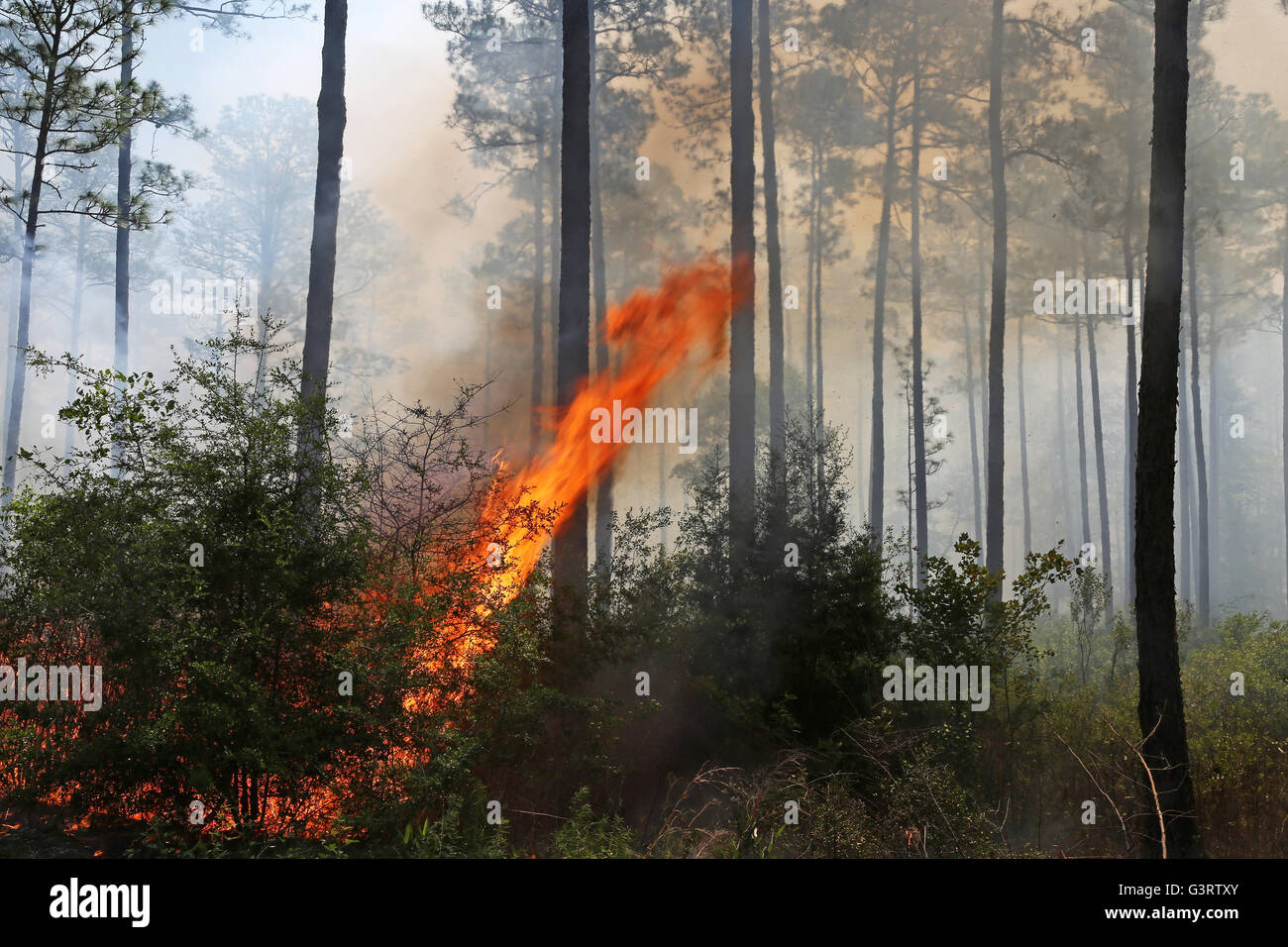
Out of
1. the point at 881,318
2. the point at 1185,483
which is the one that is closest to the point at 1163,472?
the point at 881,318

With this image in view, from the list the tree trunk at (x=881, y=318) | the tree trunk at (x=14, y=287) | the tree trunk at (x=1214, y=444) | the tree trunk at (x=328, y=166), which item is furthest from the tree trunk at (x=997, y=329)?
the tree trunk at (x=14, y=287)

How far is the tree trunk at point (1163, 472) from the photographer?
940 cm

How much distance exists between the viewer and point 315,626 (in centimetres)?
846

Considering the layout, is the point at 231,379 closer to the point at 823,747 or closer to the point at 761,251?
the point at 823,747

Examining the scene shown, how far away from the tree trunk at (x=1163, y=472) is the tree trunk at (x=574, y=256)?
7.17 metres

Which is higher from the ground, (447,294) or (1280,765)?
(447,294)

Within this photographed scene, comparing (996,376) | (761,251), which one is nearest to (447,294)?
(761,251)

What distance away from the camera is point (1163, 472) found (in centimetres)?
976

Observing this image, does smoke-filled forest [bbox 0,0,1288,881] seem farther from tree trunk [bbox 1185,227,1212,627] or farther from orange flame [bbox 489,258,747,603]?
tree trunk [bbox 1185,227,1212,627]

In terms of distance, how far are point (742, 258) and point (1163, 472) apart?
982 cm

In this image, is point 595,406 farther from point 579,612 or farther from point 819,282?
point 819,282

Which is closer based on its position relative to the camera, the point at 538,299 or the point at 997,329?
the point at 997,329
